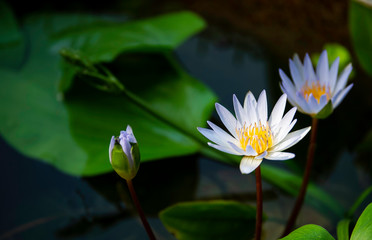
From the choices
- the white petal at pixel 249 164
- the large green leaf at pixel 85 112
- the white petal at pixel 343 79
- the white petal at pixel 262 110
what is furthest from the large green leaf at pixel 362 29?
the white petal at pixel 249 164

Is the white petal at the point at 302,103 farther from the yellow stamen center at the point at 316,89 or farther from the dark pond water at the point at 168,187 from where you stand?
the dark pond water at the point at 168,187

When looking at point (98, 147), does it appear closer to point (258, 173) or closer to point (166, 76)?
point (166, 76)

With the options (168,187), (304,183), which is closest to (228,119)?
(304,183)

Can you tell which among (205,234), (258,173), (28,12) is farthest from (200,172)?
(28,12)

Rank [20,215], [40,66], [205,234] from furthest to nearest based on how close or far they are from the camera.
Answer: [40,66] → [20,215] → [205,234]

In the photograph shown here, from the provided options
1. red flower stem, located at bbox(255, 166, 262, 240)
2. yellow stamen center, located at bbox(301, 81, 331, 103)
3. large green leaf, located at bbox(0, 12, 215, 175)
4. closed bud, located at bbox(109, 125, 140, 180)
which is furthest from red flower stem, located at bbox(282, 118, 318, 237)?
closed bud, located at bbox(109, 125, 140, 180)
